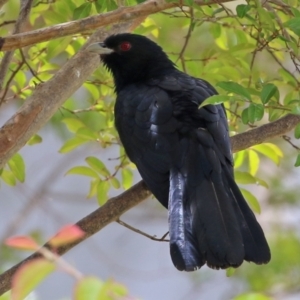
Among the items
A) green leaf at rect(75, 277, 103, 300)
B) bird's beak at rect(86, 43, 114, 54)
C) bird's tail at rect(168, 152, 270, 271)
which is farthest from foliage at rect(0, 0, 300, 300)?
green leaf at rect(75, 277, 103, 300)

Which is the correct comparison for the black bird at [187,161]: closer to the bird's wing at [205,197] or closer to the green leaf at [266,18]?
the bird's wing at [205,197]

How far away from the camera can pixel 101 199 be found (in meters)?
3.14

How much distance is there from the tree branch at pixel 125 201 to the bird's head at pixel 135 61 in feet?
3.10

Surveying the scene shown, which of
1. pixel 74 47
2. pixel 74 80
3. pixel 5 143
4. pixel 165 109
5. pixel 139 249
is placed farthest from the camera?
pixel 139 249

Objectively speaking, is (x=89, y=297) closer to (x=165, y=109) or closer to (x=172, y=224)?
(x=172, y=224)

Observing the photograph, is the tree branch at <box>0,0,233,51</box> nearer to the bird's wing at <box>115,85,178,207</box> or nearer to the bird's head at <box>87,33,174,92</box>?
the bird's wing at <box>115,85,178,207</box>

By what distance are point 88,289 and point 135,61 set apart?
2.75 meters

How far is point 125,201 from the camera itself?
103 inches

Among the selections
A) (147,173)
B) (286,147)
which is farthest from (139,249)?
(147,173)

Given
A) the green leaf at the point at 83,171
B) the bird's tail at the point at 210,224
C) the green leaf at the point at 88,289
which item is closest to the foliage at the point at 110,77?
the green leaf at the point at 83,171

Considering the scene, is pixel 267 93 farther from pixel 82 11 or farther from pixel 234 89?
pixel 82 11

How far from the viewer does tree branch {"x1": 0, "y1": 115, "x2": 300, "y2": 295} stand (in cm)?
236

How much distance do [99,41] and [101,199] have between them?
88 cm

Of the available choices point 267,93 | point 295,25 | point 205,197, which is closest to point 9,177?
point 205,197
